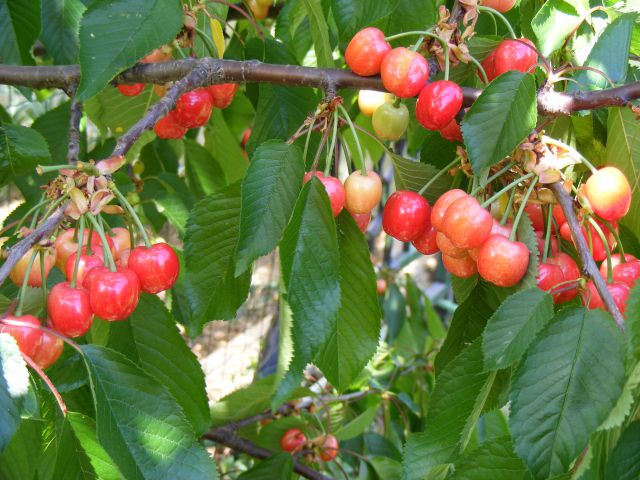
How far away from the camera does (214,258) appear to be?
1.07 m

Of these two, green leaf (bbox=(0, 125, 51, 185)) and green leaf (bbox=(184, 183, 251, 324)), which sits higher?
green leaf (bbox=(0, 125, 51, 185))

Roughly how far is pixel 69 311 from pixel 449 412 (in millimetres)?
471

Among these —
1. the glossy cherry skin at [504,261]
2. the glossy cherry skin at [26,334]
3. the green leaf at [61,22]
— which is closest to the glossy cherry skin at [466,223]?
the glossy cherry skin at [504,261]

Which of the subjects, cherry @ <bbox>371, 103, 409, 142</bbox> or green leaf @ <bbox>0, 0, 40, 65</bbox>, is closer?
cherry @ <bbox>371, 103, 409, 142</bbox>

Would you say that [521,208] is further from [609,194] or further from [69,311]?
[69,311]

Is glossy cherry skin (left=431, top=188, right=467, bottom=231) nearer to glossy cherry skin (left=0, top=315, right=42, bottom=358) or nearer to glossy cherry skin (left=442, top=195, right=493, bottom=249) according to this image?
glossy cherry skin (left=442, top=195, right=493, bottom=249)

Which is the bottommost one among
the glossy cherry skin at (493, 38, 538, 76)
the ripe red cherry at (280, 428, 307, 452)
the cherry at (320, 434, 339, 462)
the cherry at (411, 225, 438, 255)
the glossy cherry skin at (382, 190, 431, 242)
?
the cherry at (320, 434, 339, 462)

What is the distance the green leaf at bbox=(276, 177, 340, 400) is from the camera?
0.86 m

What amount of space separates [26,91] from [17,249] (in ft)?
2.87

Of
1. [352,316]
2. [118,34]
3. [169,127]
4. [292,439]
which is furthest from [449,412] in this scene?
[292,439]

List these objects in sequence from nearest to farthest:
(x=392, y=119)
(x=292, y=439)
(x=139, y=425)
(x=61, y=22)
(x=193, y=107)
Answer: (x=139, y=425) < (x=392, y=119) < (x=193, y=107) < (x=61, y=22) < (x=292, y=439)

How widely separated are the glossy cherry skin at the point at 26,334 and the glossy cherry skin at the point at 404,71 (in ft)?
1.78

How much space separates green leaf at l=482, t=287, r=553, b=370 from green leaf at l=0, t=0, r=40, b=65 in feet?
3.74

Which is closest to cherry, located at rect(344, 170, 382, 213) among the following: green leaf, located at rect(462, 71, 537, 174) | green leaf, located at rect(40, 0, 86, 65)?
green leaf, located at rect(462, 71, 537, 174)
